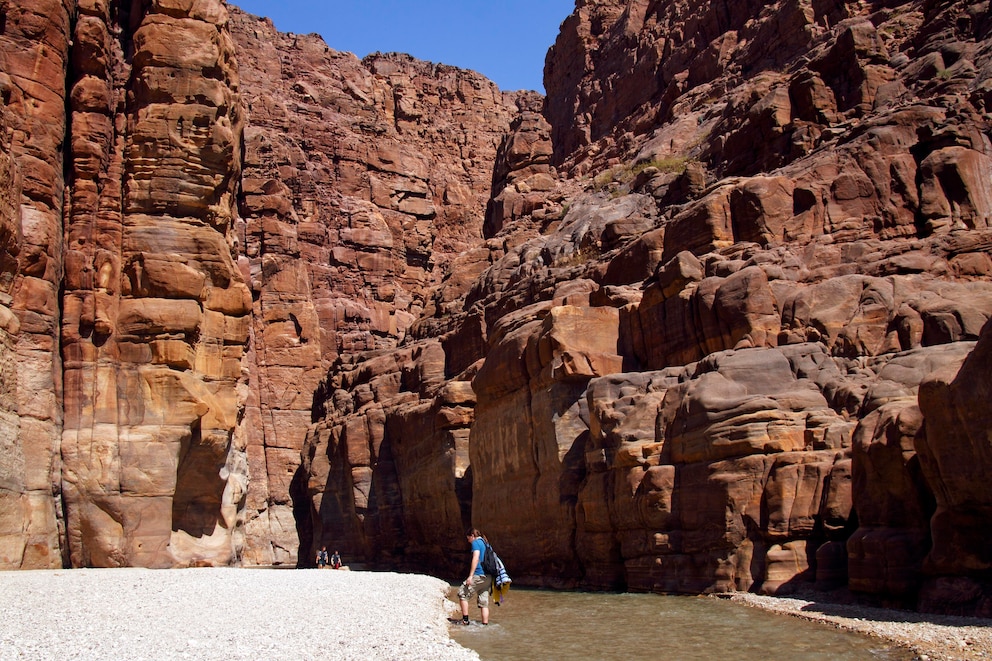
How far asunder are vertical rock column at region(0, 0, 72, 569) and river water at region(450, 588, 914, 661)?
1170 cm

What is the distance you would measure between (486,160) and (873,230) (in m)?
69.8

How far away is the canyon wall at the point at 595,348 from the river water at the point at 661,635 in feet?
6.97

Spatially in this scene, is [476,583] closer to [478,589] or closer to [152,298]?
[478,589]

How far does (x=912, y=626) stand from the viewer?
14.4 m

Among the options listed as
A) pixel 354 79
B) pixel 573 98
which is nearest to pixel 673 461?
pixel 573 98

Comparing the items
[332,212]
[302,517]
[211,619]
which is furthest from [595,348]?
[332,212]

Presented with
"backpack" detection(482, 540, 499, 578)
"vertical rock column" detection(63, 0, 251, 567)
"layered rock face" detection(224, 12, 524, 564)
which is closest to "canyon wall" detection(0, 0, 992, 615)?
"vertical rock column" detection(63, 0, 251, 567)

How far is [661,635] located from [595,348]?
1560 centimetres

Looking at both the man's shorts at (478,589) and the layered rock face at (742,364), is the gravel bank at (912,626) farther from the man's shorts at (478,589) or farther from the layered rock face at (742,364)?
the man's shorts at (478,589)

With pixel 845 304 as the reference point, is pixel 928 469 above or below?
below

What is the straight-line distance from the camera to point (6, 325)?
23.3m

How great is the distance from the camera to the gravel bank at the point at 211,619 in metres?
10.9

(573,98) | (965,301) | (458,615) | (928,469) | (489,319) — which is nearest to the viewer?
(928,469)

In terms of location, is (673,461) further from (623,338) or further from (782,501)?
(623,338)
